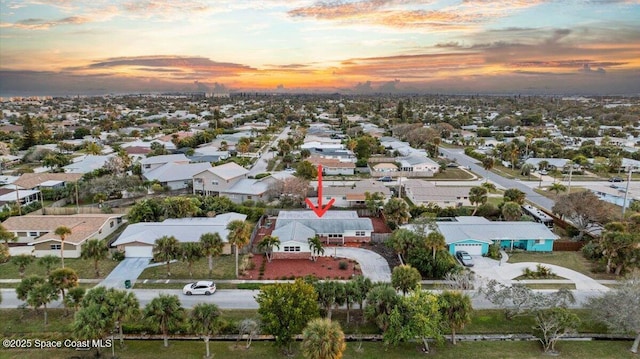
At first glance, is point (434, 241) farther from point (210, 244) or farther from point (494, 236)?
point (210, 244)

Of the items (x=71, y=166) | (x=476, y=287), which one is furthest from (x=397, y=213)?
(x=71, y=166)

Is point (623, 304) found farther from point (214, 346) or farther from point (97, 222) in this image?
point (97, 222)

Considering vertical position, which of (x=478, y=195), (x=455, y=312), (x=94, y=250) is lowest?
(x=455, y=312)

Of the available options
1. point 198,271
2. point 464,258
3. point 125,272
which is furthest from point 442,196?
point 125,272

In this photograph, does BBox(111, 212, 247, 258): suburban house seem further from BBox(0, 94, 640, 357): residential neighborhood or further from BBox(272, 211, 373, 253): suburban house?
BBox(272, 211, 373, 253): suburban house

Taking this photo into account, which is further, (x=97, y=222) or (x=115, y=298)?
(x=97, y=222)

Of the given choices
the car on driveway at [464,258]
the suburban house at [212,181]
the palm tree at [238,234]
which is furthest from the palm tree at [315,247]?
the suburban house at [212,181]
